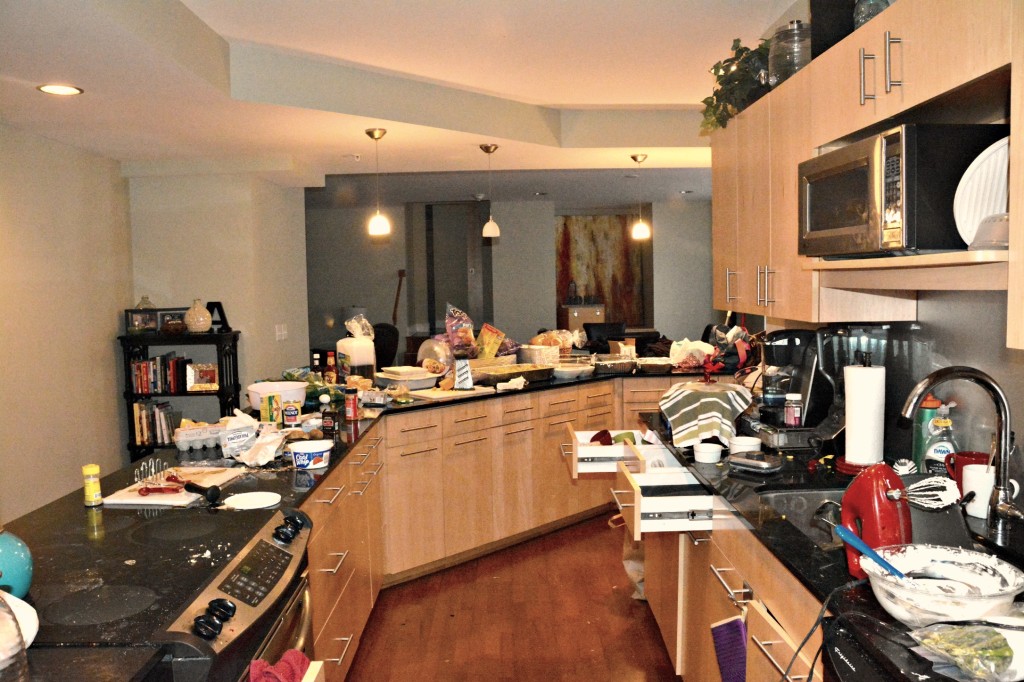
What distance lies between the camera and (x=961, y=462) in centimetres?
211

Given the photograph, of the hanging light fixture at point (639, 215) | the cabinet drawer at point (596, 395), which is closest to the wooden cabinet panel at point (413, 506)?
the cabinet drawer at point (596, 395)

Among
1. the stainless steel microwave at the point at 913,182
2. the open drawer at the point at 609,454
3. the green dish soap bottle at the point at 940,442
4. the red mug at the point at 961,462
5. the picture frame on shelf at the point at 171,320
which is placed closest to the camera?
the stainless steel microwave at the point at 913,182

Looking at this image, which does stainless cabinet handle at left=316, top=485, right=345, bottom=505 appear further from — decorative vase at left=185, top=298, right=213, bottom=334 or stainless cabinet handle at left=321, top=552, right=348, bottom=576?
decorative vase at left=185, top=298, right=213, bottom=334

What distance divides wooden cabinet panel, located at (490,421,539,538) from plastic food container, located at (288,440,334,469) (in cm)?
184

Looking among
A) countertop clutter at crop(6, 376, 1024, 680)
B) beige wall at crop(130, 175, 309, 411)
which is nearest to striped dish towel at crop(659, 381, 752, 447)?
countertop clutter at crop(6, 376, 1024, 680)

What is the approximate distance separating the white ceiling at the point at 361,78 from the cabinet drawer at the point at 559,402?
1770mm

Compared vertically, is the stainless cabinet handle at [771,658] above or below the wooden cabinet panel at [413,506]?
above

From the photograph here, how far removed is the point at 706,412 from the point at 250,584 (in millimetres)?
1775

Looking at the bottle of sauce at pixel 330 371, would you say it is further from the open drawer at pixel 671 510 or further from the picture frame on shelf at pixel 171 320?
the open drawer at pixel 671 510

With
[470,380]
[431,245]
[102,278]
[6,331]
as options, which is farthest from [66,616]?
[431,245]

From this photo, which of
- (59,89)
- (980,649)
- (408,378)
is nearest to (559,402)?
(408,378)

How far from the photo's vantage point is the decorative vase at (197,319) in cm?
570

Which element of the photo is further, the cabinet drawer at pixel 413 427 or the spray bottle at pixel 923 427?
the cabinet drawer at pixel 413 427

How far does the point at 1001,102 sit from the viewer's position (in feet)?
6.40
